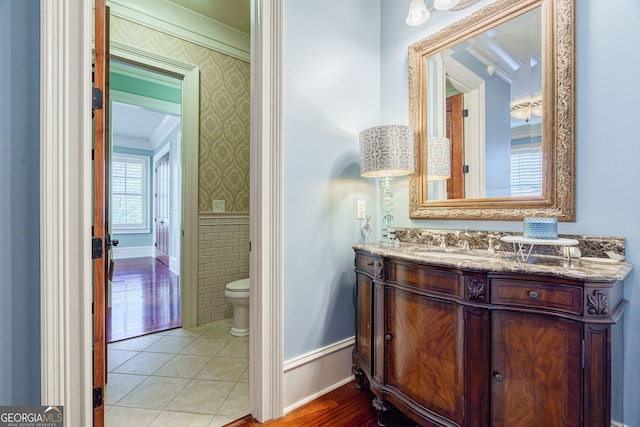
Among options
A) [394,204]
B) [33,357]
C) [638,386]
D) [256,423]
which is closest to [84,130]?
[33,357]

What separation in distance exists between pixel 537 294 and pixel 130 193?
850cm

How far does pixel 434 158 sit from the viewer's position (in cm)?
185

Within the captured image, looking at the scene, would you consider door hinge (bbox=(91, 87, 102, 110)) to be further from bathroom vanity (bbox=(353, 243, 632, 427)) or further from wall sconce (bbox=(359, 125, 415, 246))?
bathroom vanity (bbox=(353, 243, 632, 427))

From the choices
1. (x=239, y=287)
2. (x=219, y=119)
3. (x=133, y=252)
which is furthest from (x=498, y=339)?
(x=133, y=252)

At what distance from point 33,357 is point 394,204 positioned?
2.07 m

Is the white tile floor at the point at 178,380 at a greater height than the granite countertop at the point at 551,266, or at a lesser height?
lesser

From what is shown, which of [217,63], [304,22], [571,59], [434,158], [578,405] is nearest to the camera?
[578,405]

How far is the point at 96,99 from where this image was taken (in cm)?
123

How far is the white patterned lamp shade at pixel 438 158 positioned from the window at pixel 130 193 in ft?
25.2

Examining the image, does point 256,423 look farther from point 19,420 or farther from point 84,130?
point 84,130

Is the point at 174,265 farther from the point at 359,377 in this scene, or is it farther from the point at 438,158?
the point at 438,158

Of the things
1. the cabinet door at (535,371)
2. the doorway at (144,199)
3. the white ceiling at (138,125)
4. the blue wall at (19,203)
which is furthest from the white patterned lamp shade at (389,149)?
the white ceiling at (138,125)

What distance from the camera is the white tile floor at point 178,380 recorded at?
1.53 m

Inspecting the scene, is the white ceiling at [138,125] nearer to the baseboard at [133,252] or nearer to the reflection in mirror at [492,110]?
the baseboard at [133,252]
